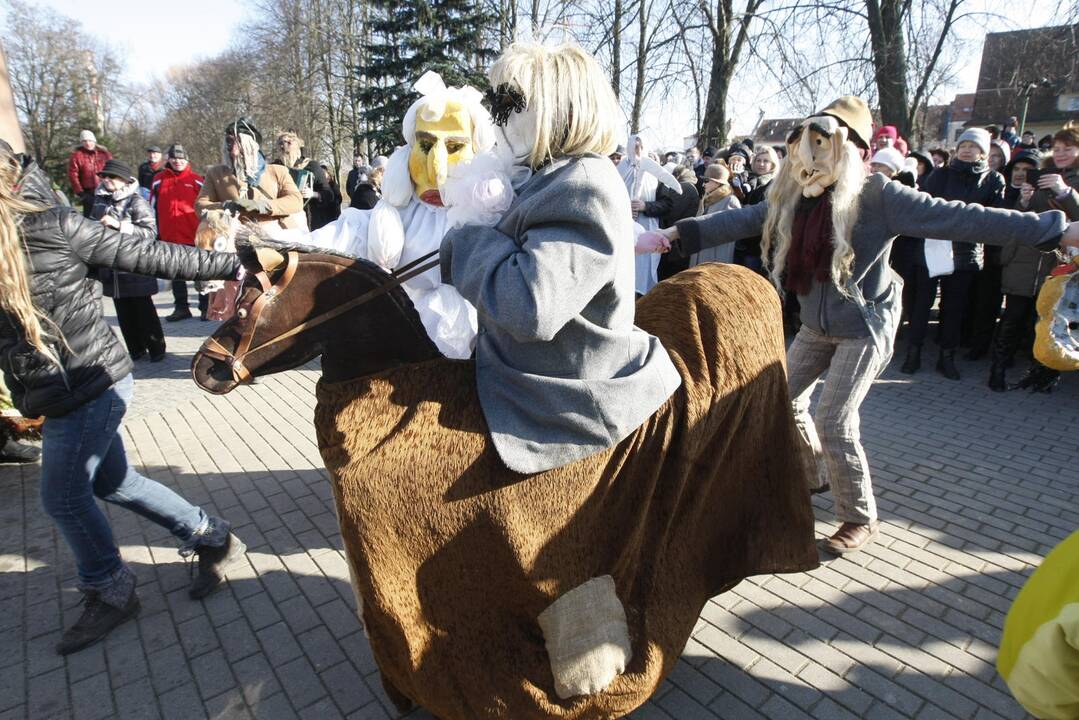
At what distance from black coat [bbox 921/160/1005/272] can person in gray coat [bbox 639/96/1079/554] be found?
155 inches

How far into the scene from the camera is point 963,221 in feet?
8.35

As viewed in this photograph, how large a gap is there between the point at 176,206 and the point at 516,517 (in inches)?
294

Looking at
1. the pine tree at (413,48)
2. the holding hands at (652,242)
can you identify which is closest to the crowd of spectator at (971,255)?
the holding hands at (652,242)

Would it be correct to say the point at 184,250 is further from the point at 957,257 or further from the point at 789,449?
the point at 957,257

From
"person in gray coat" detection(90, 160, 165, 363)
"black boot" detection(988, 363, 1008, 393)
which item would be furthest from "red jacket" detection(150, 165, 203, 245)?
Answer: "black boot" detection(988, 363, 1008, 393)

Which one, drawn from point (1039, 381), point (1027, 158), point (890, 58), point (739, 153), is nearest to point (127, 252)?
point (1039, 381)

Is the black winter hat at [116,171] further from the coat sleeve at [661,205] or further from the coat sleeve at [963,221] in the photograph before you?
the coat sleeve at [963,221]

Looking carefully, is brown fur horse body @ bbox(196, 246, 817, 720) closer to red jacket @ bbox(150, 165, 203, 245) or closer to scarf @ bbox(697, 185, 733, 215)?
scarf @ bbox(697, 185, 733, 215)

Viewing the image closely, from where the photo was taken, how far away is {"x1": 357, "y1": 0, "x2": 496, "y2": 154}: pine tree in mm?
20688

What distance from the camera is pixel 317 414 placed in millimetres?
1815

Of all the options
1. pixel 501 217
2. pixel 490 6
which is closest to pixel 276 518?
pixel 501 217

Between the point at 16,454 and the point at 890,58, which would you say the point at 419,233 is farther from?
the point at 890,58

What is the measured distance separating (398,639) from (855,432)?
2349mm

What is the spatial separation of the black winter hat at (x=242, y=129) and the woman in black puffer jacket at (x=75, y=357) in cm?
380
